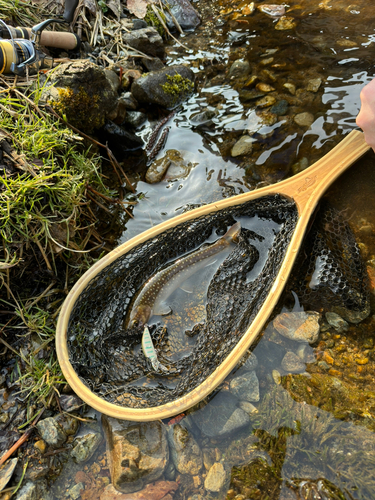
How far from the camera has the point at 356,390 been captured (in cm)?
288

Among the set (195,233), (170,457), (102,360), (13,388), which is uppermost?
(195,233)

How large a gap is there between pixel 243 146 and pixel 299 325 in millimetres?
2552

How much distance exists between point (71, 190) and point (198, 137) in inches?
90.5

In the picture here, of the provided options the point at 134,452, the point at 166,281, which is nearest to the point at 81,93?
the point at 166,281

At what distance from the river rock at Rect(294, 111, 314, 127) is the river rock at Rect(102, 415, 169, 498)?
162 inches

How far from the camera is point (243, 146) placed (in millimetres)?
4324

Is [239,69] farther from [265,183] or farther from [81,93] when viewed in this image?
[81,93]

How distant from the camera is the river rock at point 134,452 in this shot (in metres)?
2.60

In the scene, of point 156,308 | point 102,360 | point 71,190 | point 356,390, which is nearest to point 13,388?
point 102,360

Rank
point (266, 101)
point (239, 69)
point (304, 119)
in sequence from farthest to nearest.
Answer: point (239, 69)
point (266, 101)
point (304, 119)

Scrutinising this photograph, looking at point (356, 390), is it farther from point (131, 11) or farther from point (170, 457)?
point (131, 11)

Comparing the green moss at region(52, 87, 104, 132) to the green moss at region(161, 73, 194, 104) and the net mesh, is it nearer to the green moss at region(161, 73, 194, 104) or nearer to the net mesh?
the green moss at region(161, 73, 194, 104)

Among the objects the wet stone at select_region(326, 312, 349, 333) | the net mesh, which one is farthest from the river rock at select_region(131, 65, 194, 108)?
the wet stone at select_region(326, 312, 349, 333)

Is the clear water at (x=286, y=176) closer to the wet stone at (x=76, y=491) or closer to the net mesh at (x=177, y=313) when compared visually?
the wet stone at (x=76, y=491)
